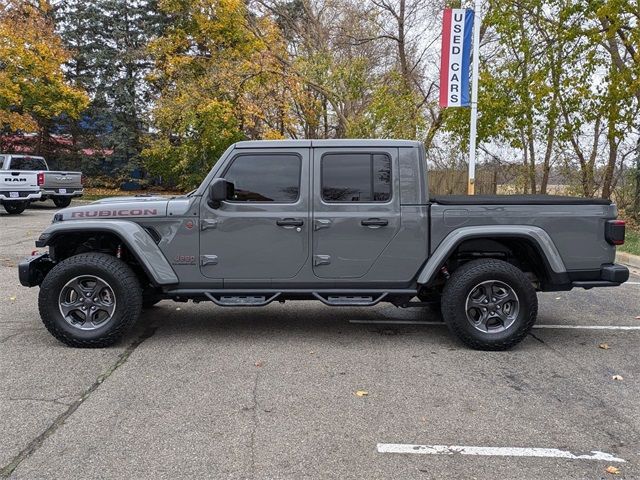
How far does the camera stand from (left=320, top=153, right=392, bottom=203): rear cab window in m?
5.17

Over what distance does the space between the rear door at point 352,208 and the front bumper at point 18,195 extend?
15.4m

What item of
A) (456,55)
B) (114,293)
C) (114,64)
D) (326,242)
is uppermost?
(114,64)

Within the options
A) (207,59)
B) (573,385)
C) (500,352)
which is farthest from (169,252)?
(207,59)

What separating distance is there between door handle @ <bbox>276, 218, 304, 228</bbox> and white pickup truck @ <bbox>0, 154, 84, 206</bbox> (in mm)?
15841

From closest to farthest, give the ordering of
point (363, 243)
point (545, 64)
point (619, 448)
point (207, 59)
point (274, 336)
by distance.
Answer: point (619, 448) → point (363, 243) → point (274, 336) → point (545, 64) → point (207, 59)

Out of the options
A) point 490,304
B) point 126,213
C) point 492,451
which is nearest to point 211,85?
point 126,213

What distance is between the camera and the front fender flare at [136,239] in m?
5.02

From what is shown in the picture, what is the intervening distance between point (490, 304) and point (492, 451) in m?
2.03

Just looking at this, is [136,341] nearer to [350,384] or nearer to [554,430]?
[350,384]

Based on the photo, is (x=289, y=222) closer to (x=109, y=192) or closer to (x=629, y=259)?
(x=629, y=259)

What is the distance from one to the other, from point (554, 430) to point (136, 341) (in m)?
3.74

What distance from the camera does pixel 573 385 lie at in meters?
4.34

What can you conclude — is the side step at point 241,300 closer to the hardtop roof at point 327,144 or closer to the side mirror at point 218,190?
the side mirror at point 218,190

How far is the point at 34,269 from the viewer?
210 inches
